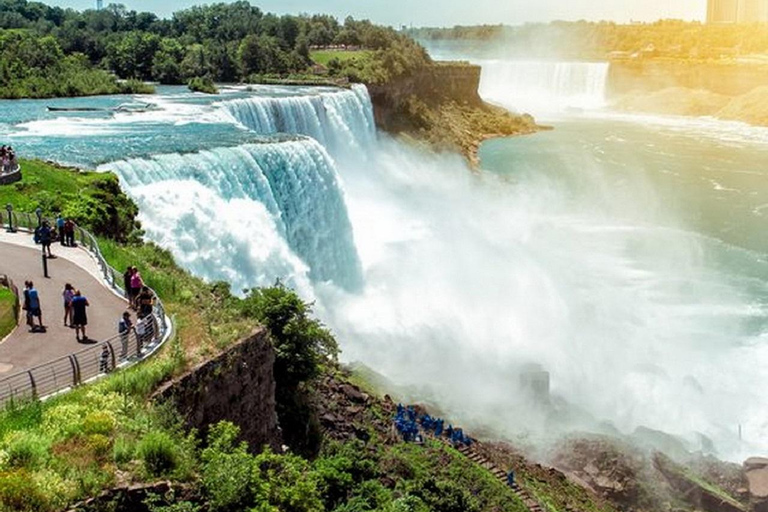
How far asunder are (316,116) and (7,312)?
30.7 metres

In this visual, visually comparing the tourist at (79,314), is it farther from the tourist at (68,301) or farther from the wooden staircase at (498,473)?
the wooden staircase at (498,473)

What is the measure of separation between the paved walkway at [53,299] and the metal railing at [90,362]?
47 centimetres

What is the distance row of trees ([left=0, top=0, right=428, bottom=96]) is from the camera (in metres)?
58.3

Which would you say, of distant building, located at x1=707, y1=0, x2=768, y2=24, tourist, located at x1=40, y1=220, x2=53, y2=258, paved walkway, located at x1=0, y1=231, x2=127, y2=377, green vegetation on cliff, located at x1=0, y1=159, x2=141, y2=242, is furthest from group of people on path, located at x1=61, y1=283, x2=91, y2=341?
distant building, located at x1=707, y1=0, x2=768, y2=24

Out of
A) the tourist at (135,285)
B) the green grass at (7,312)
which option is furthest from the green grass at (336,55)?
the green grass at (7,312)

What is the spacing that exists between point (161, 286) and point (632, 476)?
11750 mm

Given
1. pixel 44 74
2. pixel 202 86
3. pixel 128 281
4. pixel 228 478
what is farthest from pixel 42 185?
pixel 44 74

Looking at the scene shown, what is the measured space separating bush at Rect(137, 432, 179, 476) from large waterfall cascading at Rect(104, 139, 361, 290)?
560 inches

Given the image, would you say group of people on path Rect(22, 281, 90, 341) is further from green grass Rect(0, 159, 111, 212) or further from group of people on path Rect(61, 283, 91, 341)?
green grass Rect(0, 159, 111, 212)

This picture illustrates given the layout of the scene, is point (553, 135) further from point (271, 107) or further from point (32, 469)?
point (32, 469)

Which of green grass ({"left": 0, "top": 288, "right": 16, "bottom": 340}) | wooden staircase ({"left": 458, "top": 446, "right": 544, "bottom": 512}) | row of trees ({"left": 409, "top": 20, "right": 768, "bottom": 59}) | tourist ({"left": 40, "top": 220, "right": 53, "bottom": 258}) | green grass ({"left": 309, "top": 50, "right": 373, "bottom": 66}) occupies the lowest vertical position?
wooden staircase ({"left": 458, "top": 446, "right": 544, "bottom": 512})

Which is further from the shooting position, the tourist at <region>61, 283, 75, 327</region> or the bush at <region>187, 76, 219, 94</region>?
the bush at <region>187, 76, 219, 94</region>

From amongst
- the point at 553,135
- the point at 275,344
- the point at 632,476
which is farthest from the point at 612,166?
the point at 275,344

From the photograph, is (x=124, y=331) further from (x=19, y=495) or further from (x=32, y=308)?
(x=19, y=495)
